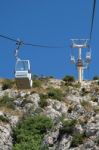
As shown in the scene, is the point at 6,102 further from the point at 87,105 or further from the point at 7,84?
the point at 87,105

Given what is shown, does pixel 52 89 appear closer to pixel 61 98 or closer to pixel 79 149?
pixel 61 98

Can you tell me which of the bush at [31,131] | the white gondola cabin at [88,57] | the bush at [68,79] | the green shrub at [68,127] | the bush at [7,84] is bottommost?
the bush at [31,131]

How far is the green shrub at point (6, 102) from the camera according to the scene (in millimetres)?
60219

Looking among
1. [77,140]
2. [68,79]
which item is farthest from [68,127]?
[68,79]

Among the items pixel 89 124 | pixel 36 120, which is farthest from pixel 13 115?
Result: pixel 89 124

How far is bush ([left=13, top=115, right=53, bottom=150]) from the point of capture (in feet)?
173

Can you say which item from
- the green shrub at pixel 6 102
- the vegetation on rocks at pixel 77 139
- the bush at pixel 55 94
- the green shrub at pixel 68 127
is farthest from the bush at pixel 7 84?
the vegetation on rocks at pixel 77 139

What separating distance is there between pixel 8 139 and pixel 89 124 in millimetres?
8638

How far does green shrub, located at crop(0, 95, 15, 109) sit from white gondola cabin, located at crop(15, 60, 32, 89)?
1347 inches

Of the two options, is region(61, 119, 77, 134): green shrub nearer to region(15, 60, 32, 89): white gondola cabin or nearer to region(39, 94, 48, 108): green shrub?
region(39, 94, 48, 108): green shrub

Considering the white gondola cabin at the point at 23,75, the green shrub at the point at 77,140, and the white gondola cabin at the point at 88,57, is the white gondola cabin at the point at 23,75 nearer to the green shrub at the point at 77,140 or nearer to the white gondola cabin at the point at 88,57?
the green shrub at the point at 77,140

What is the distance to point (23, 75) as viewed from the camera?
2439cm

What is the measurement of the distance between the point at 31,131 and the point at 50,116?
264 cm

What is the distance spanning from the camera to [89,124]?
47.8 meters
